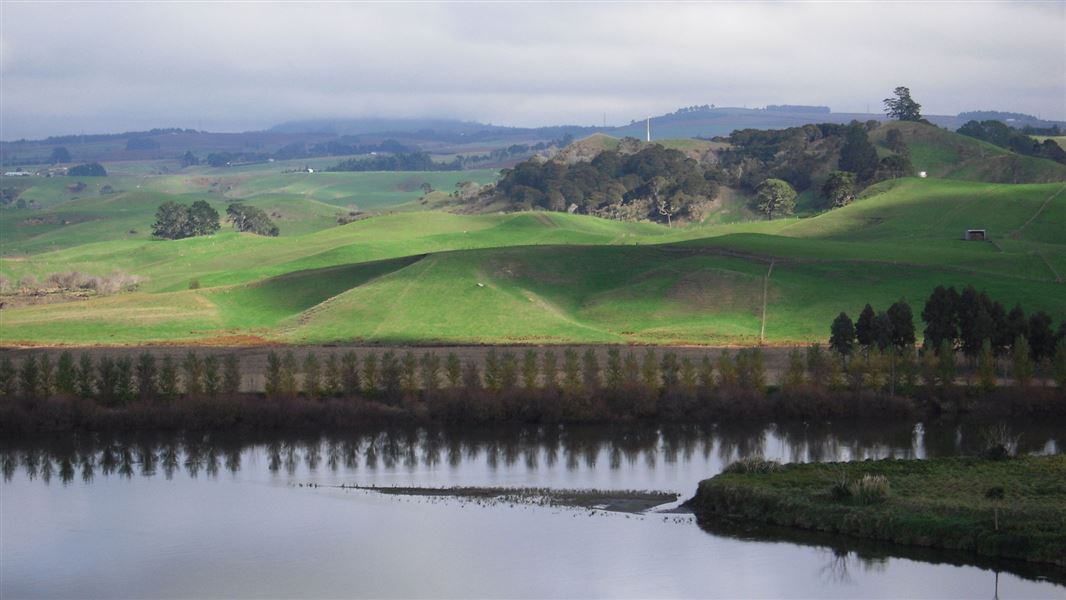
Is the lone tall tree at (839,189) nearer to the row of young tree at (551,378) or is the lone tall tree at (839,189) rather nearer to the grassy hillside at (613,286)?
the grassy hillside at (613,286)

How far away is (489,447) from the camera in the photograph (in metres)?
70.9

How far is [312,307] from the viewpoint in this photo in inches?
4582

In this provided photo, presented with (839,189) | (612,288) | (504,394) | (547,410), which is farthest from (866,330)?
(839,189)

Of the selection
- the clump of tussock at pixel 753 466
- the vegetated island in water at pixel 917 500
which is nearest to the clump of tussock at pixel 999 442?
the vegetated island in water at pixel 917 500

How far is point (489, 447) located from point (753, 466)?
15655 mm

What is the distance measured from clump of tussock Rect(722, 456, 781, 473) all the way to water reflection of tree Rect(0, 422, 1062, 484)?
5.96m

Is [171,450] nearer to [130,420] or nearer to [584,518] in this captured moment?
[130,420]

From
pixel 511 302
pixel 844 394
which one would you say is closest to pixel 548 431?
pixel 844 394

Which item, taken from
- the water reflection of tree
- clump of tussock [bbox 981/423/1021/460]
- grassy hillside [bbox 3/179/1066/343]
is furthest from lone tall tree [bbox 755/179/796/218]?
clump of tussock [bbox 981/423/1021/460]

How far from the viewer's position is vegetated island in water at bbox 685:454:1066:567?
159 ft

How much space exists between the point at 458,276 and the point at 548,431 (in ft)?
148

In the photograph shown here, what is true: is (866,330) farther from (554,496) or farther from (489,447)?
(554,496)

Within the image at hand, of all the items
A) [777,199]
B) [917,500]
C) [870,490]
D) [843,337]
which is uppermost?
[777,199]

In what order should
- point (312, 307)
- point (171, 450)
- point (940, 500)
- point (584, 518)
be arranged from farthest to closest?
point (312, 307)
point (171, 450)
point (584, 518)
point (940, 500)
